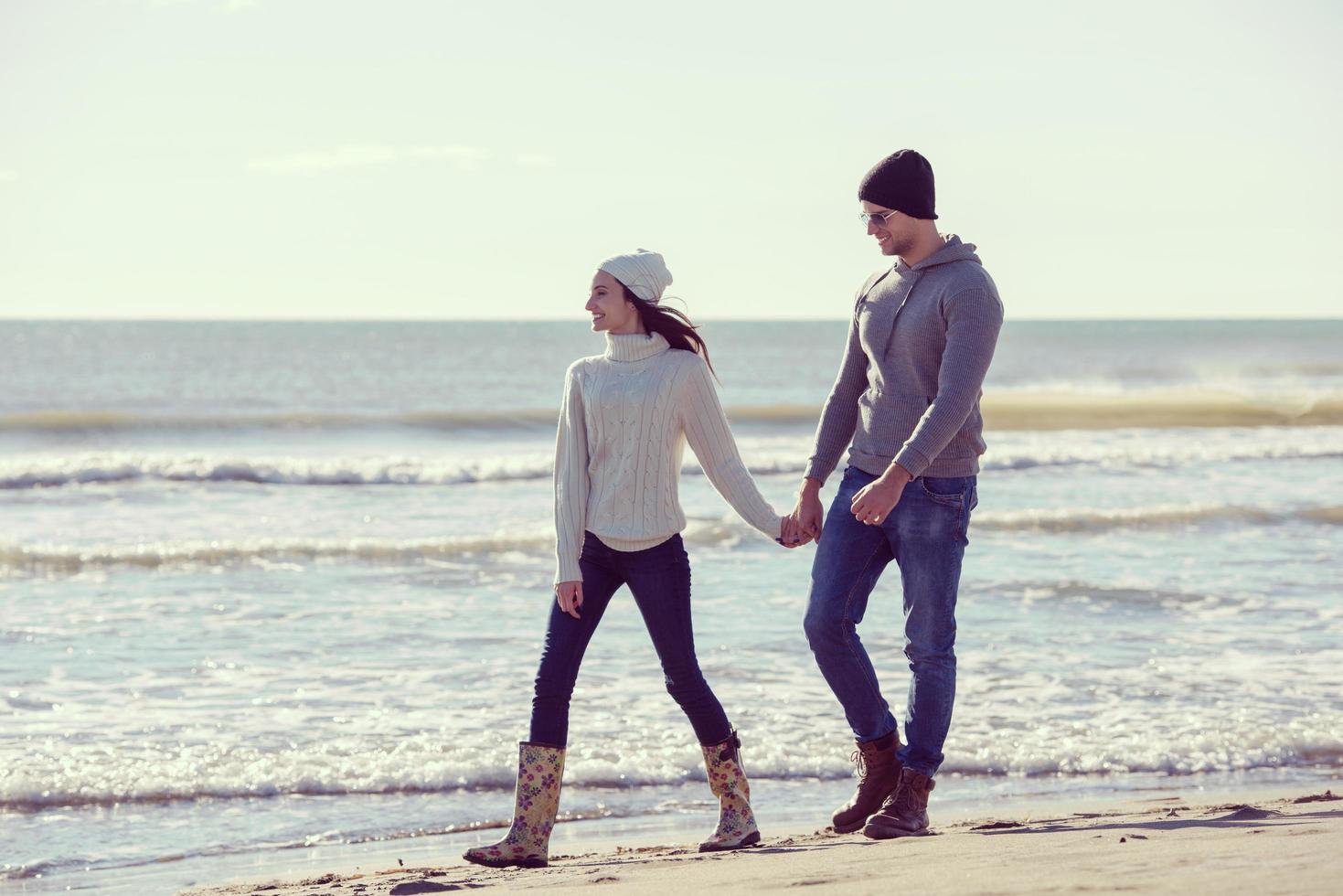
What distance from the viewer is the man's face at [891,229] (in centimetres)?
402

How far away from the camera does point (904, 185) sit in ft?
13.1

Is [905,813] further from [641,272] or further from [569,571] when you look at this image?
[641,272]

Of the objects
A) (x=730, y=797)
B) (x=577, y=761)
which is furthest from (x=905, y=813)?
(x=577, y=761)

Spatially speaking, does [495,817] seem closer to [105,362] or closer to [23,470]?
[23,470]

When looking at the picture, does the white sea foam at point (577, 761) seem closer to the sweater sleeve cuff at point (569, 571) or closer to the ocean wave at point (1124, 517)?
the sweater sleeve cuff at point (569, 571)

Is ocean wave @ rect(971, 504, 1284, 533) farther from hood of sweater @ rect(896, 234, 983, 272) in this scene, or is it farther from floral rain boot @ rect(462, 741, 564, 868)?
floral rain boot @ rect(462, 741, 564, 868)

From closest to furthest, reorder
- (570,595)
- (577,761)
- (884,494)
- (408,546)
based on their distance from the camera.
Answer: (884,494), (570,595), (577,761), (408,546)

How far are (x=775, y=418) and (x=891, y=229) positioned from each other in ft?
94.2

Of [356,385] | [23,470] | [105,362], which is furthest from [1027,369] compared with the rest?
[23,470]

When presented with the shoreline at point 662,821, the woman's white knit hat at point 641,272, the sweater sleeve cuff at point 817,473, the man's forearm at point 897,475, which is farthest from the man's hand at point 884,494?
the shoreline at point 662,821

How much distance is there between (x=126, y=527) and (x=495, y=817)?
9648 mm

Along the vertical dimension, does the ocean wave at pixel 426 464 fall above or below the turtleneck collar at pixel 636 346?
below

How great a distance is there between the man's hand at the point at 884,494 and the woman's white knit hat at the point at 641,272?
0.84 m

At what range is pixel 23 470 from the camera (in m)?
18.3
